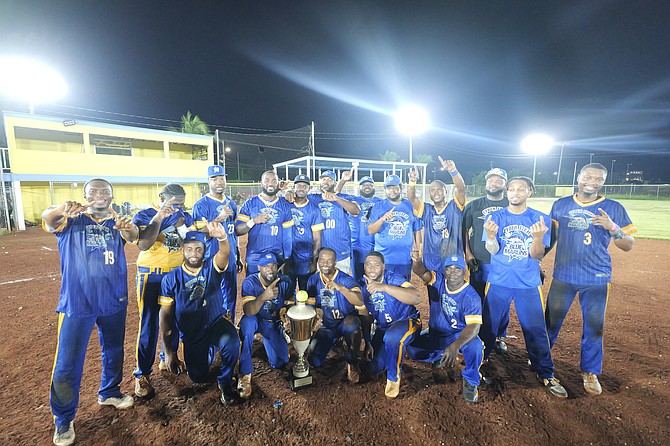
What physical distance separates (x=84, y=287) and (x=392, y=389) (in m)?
3.04

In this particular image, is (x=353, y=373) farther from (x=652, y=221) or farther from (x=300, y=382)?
(x=652, y=221)

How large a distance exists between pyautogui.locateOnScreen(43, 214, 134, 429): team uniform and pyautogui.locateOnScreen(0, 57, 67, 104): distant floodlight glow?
2465 centimetres

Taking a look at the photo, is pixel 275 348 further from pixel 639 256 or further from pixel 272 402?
pixel 639 256

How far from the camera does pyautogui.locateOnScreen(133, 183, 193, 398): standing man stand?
3.33 meters

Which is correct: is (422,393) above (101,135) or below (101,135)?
below

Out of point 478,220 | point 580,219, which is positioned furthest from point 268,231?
point 580,219

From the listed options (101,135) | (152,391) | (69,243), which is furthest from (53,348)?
(101,135)

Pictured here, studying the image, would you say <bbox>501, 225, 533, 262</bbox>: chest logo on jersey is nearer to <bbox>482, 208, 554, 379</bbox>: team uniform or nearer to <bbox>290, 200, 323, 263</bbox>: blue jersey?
<bbox>482, 208, 554, 379</bbox>: team uniform

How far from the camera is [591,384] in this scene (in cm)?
344

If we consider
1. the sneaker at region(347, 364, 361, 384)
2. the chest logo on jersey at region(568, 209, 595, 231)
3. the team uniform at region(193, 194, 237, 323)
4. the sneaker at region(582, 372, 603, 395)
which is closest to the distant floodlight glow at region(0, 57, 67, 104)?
the team uniform at region(193, 194, 237, 323)

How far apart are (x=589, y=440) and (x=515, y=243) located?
181 centimetres

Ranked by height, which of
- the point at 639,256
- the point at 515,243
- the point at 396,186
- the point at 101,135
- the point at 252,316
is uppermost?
the point at 101,135

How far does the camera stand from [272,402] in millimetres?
3287

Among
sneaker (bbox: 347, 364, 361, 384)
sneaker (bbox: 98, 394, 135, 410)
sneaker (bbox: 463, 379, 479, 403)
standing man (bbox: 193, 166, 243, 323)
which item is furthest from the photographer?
standing man (bbox: 193, 166, 243, 323)
